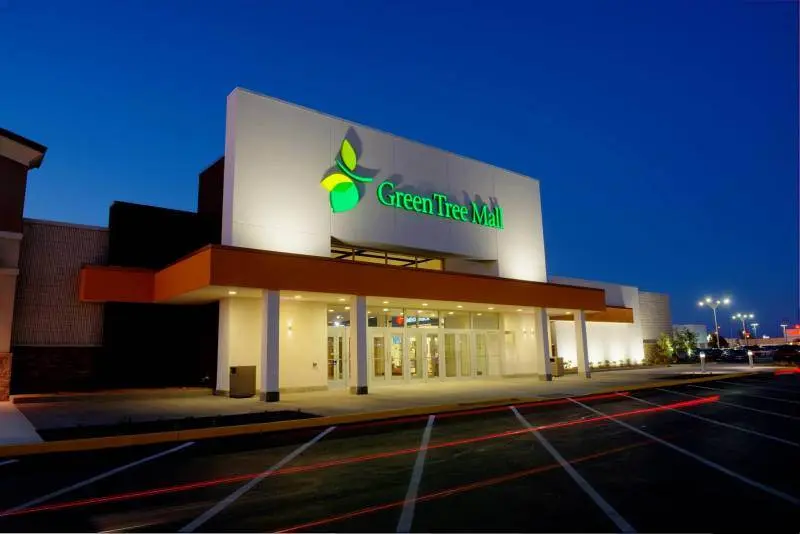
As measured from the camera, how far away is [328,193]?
2105 centimetres

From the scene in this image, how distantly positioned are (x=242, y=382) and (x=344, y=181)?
8805 mm

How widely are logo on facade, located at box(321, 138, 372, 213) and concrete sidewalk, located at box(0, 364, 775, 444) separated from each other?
7627 mm

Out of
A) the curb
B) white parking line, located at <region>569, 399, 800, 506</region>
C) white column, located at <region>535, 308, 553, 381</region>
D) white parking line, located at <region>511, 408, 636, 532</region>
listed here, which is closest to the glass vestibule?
white column, located at <region>535, 308, 553, 381</region>

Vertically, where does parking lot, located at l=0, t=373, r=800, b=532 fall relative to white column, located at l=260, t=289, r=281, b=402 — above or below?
below

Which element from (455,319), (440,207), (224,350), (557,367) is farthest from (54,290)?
(557,367)

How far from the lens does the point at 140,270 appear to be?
67.9 feet

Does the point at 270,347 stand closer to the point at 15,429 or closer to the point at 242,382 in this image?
the point at 242,382

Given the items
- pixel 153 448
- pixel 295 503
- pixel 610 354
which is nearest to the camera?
pixel 295 503

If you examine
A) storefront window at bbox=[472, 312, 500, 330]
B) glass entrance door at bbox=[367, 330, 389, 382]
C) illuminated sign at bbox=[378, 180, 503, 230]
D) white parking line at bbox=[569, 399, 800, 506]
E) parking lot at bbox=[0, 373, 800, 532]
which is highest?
illuminated sign at bbox=[378, 180, 503, 230]

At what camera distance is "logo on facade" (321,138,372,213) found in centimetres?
2105

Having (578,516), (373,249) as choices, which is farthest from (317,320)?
(578,516)

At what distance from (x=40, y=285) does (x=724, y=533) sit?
893 inches

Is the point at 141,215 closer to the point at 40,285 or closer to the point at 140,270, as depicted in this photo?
the point at 140,270

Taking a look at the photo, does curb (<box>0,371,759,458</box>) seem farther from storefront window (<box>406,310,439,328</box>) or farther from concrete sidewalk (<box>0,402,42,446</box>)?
storefront window (<box>406,310,439,328</box>)
